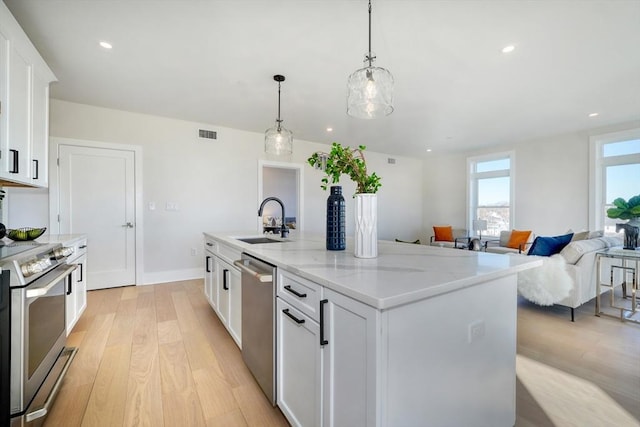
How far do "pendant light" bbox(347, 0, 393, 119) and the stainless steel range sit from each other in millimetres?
2131

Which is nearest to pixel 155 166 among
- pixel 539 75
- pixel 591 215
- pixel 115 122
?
pixel 115 122

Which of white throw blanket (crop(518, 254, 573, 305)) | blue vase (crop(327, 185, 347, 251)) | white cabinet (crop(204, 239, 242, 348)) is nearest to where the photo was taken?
blue vase (crop(327, 185, 347, 251))

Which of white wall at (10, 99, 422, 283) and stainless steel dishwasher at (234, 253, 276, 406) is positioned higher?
white wall at (10, 99, 422, 283)

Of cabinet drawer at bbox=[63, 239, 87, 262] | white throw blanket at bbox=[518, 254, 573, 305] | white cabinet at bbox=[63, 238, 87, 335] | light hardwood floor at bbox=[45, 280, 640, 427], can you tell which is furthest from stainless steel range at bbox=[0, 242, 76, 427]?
white throw blanket at bbox=[518, 254, 573, 305]

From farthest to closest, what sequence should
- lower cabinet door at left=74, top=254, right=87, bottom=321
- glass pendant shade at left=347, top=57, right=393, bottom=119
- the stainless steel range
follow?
lower cabinet door at left=74, top=254, right=87, bottom=321
glass pendant shade at left=347, top=57, right=393, bottom=119
the stainless steel range

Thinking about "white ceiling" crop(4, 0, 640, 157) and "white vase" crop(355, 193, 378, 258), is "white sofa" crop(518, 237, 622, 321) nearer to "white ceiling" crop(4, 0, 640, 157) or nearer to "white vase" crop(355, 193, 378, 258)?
"white ceiling" crop(4, 0, 640, 157)

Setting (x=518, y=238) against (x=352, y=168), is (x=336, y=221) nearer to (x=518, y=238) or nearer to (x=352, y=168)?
(x=352, y=168)

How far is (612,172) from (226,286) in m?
6.40

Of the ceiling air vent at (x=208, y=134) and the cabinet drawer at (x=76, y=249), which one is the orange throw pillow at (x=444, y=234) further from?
the cabinet drawer at (x=76, y=249)

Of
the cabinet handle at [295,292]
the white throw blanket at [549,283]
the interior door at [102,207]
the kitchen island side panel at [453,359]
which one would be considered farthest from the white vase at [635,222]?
the interior door at [102,207]

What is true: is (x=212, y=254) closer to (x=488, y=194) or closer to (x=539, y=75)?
(x=539, y=75)

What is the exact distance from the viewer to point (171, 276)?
14.3 ft

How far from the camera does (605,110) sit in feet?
13.2

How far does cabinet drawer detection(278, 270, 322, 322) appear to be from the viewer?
44.1 inches
